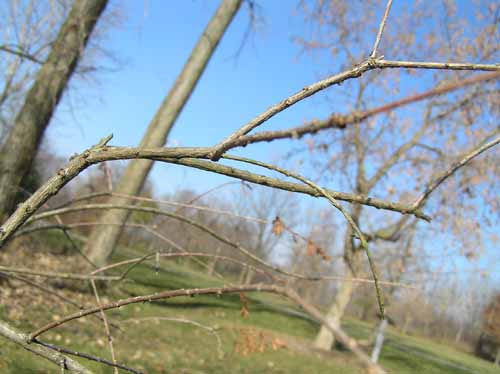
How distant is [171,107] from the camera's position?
27.3 ft

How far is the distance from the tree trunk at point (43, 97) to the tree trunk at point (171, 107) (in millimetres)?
2623

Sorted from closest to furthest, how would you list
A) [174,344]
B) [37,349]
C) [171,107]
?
1. [37,349]
2. [174,344]
3. [171,107]

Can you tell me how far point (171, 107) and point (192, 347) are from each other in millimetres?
4081

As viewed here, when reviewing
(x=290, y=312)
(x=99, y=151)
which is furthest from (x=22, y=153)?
(x=290, y=312)

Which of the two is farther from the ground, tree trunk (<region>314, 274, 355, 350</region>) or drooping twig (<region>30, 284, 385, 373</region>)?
drooping twig (<region>30, 284, 385, 373</region>)

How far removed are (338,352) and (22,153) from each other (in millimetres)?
8620

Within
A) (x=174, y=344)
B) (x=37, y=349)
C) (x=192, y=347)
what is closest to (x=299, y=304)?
(x=37, y=349)

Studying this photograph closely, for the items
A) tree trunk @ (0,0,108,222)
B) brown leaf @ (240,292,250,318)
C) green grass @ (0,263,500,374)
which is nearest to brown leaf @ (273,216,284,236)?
brown leaf @ (240,292,250,318)

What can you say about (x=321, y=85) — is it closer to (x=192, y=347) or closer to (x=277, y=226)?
(x=277, y=226)

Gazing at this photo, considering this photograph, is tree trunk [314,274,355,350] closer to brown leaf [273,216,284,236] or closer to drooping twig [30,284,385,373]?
brown leaf [273,216,284,236]

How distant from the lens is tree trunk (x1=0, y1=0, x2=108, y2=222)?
16.0 feet

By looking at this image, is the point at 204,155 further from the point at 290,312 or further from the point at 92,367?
the point at 290,312

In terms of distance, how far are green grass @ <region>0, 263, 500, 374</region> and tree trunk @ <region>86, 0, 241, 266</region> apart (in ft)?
3.24

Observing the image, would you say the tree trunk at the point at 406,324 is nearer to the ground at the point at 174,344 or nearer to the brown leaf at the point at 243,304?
the ground at the point at 174,344
